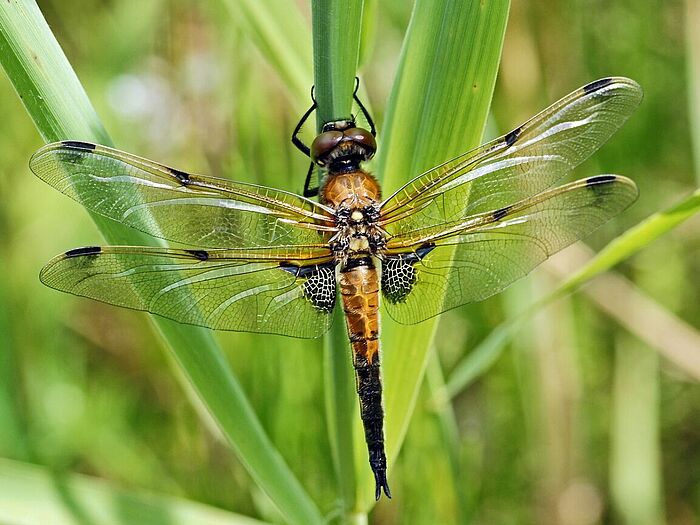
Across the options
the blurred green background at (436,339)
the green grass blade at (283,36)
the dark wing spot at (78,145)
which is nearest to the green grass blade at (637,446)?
the blurred green background at (436,339)

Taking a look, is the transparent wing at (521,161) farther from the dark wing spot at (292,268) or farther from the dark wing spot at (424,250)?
the dark wing spot at (292,268)

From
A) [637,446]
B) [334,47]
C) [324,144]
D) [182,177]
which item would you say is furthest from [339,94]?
[637,446]

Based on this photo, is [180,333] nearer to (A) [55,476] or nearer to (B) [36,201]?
(A) [55,476]

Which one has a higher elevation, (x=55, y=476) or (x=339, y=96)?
(x=339, y=96)

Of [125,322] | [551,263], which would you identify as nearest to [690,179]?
[551,263]

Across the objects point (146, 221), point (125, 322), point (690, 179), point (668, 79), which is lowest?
point (146, 221)

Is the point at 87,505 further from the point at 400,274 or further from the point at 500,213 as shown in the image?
the point at 500,213
